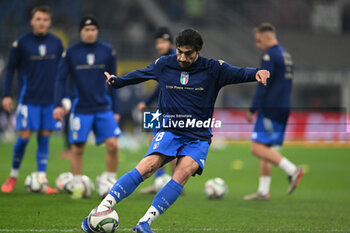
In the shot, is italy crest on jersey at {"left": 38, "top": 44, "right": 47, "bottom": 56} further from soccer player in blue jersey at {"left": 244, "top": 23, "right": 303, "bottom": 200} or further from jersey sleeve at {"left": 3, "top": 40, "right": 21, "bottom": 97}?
soccer player in blue jersey at {"left": 244, "top": 23, "right": 303, "bottom": 200}

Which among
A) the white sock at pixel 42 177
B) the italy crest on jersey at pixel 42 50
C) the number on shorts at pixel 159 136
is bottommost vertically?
the white sock at pixel 42 177

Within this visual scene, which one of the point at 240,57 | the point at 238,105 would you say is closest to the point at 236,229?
the point at 238,105

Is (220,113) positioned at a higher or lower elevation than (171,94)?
lower

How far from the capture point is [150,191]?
8664mm

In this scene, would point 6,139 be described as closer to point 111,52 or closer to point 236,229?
point 111,52

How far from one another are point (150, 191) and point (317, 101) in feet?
71.4

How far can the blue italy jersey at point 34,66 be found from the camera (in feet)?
→ 27.5

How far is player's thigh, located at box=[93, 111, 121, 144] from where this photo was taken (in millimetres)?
7969

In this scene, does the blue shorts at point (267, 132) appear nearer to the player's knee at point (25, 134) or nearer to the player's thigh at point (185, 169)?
the player's knee at point (25, 134)

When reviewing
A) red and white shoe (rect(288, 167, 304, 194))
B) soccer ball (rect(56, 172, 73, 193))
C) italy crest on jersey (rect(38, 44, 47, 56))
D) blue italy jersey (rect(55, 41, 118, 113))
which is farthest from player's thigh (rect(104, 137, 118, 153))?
red and white shoe (rect(288, 167, 304, 194))

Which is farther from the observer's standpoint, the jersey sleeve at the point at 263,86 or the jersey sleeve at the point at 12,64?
the jersey sleeve at the point at 12,64

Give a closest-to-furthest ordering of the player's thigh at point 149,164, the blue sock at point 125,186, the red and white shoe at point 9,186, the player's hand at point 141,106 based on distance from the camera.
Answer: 1. the blue sock at point 125,186
2. the player's thigh at point 149,164
3. the red and white shoe at point 9,186
4. the player's hand at point 141,106

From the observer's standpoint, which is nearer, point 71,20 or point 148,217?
point 148,217

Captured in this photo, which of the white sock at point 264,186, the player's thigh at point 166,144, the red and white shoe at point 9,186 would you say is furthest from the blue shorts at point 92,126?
the player's thigh at point 166,144
